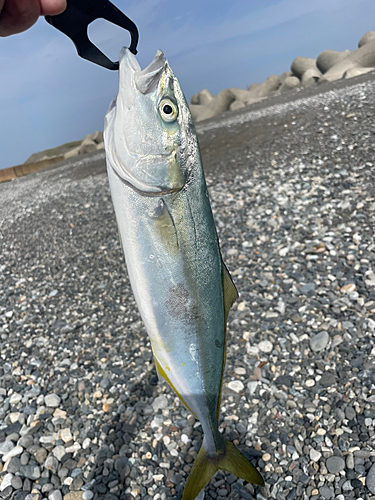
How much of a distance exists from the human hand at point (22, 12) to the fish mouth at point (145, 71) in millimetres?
582

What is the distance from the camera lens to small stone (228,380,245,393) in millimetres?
3595

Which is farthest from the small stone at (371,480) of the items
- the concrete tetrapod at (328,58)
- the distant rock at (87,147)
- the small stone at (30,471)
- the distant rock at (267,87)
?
the concrete tetrapod at (328,58)

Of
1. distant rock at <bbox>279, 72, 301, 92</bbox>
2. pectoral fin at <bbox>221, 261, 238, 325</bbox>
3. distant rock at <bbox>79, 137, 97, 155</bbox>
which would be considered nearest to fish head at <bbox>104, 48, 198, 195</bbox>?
pectoral fin at <bbox>221, 261, 238, 325</bbox>

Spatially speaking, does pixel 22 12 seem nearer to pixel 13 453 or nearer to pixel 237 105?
pixel 13 453

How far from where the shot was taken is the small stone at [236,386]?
142 inches

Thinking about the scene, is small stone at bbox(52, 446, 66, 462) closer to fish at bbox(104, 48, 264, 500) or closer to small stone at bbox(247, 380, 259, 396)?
small stone at bbox(247, 380, 259, 396)

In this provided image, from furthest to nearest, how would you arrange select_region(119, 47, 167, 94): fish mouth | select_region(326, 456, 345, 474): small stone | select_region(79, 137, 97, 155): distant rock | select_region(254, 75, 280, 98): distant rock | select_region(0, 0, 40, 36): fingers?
select_region(254, 75, 280, 98): distant rock → select_region(79, 137, 97, 155): distant rock → select_region(326, 456, 345, 474): small stone → select_region(0, 0, 40, 36): fingers → select_region(119, 47, 167, 94): fish mouth

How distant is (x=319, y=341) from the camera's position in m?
3.88

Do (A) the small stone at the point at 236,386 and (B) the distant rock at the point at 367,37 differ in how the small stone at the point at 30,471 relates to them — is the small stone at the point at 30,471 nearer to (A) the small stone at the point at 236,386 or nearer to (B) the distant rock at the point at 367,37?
(A) the small stone at the point at 236,386

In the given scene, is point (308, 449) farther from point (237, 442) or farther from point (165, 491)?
point (165, 491)

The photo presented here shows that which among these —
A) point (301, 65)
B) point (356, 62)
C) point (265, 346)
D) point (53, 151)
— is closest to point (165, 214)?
point (265, 346)

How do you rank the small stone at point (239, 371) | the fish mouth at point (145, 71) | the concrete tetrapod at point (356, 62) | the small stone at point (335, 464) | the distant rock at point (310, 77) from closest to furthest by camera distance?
the fish mouth at point (145, 71), the small stone at point (335, 464), the small stone at point (239, 371), the concrete tetrapod at point (356, 62), the distant rock at point (310, 77)

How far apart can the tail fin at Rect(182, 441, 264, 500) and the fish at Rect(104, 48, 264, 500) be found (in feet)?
2.21

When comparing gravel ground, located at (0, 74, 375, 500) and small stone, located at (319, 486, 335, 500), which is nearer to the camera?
small stone, located at (319, 486, 335, 500)
